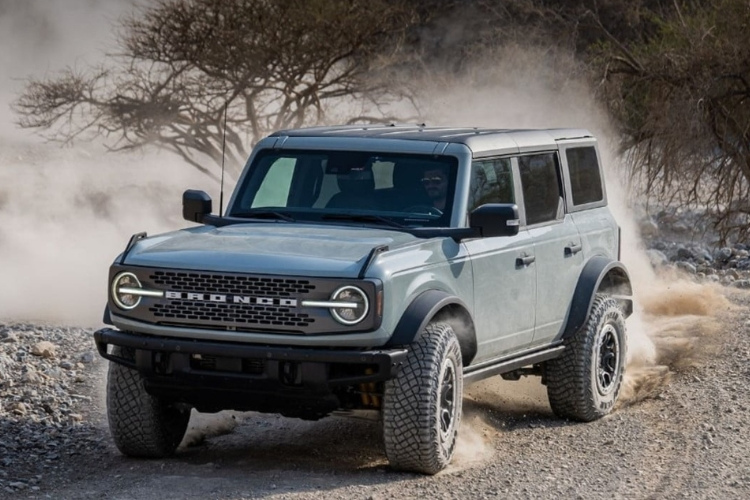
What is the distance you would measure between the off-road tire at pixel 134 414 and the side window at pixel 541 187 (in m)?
2.53

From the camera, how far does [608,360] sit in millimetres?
9781

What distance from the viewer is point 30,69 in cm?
3638

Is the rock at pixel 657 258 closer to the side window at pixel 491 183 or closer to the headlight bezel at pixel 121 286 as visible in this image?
the side window at pixel 491 183

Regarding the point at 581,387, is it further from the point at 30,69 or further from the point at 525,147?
the point at 30,69

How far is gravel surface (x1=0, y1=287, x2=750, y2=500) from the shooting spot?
745cm

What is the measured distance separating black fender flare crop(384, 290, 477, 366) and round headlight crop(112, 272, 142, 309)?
1285 millimetres

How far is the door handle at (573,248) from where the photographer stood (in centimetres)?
934

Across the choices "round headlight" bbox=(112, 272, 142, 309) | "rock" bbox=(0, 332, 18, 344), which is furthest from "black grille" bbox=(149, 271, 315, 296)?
"rock" bbox=(0, 332, 18, 344)

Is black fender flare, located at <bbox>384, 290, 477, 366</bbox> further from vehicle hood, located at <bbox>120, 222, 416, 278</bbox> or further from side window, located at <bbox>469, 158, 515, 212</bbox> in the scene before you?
side window, located at <bbox>469, 158, 515, 212</bbox>

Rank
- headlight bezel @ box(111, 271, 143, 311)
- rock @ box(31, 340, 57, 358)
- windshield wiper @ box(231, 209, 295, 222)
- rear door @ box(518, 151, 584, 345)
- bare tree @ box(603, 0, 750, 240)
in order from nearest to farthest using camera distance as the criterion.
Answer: headlight bezel @ box(111, 271, 143, 311) < windshield wiper @ box(231, 209, 295, 222) < rear door @ box(518, 151, 584, 345) < rock @ box(31, 340, 57, 358) < bare tree @ box(603, 0, 750, 240)

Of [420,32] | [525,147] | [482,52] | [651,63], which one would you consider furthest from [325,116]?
[525,147]

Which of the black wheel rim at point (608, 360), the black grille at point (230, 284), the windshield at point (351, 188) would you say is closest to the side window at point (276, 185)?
the windshield at point (351, 188)

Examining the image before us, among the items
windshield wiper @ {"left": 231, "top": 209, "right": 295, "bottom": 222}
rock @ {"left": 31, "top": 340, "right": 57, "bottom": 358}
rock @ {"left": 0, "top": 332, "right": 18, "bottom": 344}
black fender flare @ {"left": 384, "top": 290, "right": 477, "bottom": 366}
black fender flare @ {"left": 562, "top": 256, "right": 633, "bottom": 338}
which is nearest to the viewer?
black fender flare @ {"left": 384, "top": 290, "right": 477, "bottom": 366}

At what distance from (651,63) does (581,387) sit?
12231 mm
